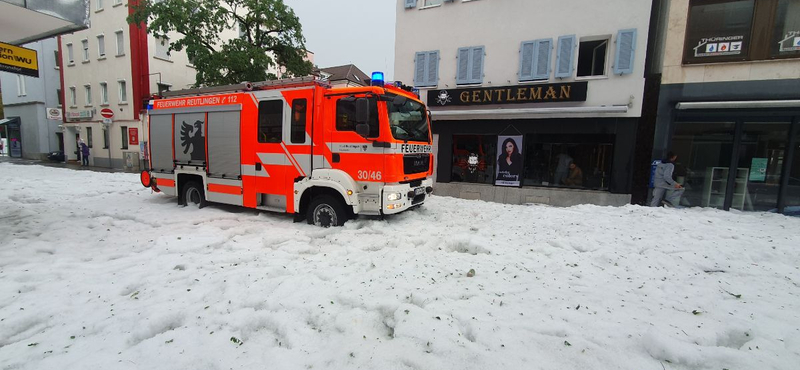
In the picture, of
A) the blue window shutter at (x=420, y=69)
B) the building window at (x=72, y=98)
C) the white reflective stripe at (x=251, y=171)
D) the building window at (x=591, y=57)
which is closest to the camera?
the white reflective stripe at (x=251, y=171)

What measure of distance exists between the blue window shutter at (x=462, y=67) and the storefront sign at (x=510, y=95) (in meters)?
0.40

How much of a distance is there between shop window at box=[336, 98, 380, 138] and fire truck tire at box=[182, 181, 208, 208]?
431cm

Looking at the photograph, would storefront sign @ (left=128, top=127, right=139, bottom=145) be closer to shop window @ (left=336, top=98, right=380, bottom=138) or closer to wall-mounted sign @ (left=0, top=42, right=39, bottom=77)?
wall-mounted sign @ (left=0, top=42, right=39, bottom=77)

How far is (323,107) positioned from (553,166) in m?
8.39

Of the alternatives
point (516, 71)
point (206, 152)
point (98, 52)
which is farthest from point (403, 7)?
point (98, 52)

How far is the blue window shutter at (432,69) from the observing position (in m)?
12.1

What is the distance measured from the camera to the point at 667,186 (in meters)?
9.20

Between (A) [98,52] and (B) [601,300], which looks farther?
(A) [98,52]

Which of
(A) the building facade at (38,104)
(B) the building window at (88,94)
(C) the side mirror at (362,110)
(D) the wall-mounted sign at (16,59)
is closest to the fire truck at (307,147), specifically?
(C) the side mirror at (362,110)

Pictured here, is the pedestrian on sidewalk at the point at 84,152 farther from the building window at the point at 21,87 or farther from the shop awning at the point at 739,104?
the shop awning at the point at 739,104

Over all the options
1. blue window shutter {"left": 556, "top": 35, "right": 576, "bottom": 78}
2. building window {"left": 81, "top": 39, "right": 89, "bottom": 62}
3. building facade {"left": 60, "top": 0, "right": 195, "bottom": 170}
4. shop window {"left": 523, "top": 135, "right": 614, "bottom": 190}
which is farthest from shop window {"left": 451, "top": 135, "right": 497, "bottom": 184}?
building window {"left": 81, "top": 39, "right": 89, "bottom": 62}

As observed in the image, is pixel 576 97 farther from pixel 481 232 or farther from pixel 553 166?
pixel 481 232

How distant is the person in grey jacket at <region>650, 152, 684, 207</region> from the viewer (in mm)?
9133

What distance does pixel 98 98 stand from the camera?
22219 mm
